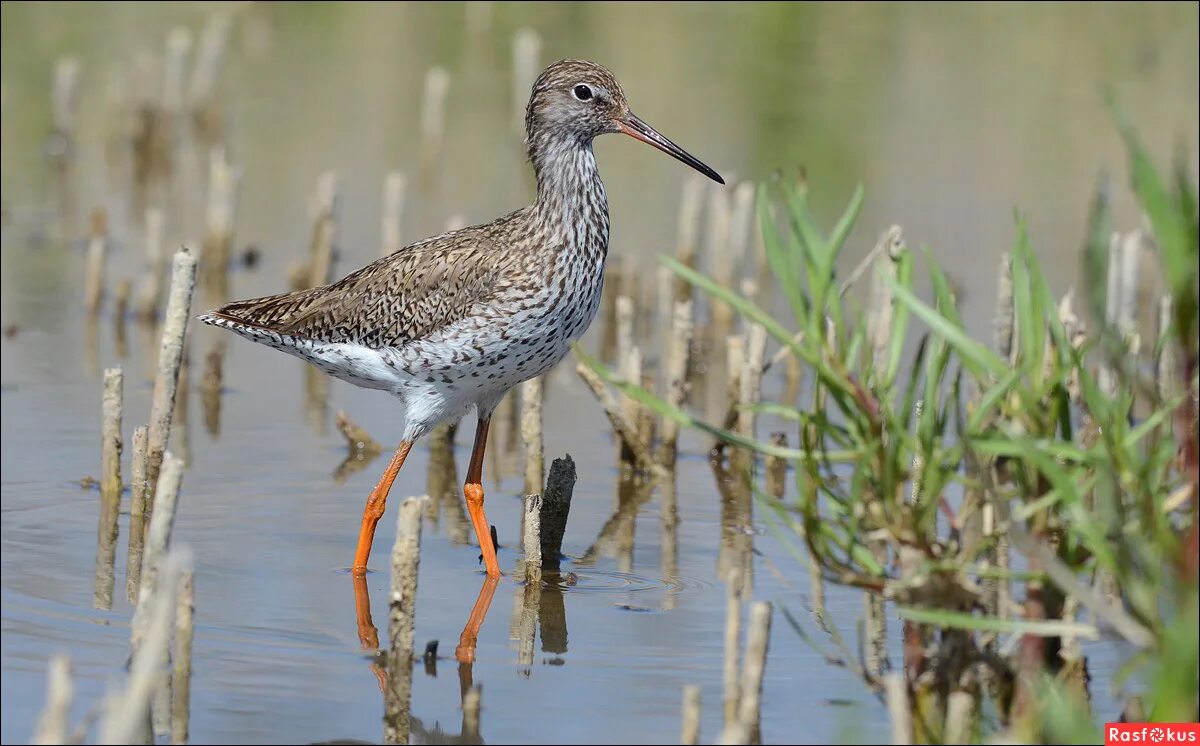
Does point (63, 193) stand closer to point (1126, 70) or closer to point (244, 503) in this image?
point (244, 503)

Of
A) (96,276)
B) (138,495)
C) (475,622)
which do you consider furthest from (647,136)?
(96,276)

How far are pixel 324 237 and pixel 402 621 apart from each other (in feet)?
25.5

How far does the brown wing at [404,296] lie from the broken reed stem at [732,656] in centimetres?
295

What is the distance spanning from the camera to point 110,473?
908 cm

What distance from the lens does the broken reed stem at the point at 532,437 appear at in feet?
31.9

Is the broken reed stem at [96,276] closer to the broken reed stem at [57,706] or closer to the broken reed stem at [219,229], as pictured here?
the broken reed stem at [219,229]

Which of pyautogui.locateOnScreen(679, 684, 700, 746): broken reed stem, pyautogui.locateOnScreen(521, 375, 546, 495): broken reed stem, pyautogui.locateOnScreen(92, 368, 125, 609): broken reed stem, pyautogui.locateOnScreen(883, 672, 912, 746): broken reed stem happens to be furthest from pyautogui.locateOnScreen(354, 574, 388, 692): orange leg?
pyautogui.locateOnScreen(883, 672, 912, 746): broken reed stem

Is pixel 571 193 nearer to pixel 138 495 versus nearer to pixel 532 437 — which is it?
pixel 532 437

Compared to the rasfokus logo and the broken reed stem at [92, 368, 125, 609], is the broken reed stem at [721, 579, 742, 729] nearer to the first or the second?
the rasfokus logo

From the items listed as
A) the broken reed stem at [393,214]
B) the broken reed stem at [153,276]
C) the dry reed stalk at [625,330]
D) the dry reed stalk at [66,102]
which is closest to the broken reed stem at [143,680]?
the dry reed stalk at [625,330]

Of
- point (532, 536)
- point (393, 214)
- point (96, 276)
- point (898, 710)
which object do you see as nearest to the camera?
point (898, 710)

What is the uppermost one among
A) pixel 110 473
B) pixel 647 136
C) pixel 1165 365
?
pixel 647 136

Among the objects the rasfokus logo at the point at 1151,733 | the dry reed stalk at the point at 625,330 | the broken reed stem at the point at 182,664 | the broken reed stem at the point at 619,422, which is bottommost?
the rasfokus logo at the point at 1151,733

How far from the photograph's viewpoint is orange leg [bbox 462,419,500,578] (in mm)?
8602
